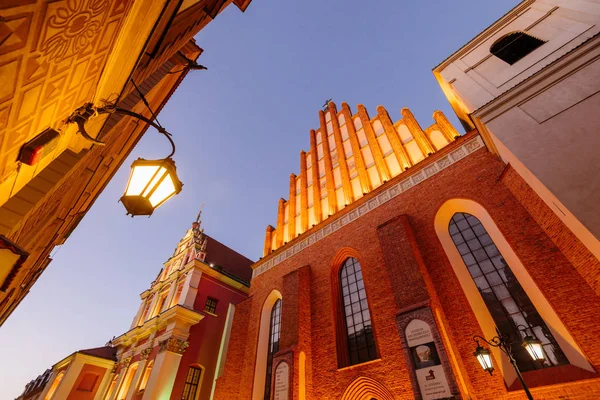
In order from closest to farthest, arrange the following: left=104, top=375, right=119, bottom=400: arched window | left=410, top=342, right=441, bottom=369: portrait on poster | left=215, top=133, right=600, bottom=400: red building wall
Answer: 1. left=215, top=133, right=600, bottom=400: red building wall
2. left=410, top=342, right=441, bottom=369: portrait on poster
3. left=104, top=375, right=119, bottom=400: arched window

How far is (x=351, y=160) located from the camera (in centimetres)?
1568

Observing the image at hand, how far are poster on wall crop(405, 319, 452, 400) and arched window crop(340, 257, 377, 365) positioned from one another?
96.7 inches

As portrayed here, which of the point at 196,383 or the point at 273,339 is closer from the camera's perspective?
the point at 273,339

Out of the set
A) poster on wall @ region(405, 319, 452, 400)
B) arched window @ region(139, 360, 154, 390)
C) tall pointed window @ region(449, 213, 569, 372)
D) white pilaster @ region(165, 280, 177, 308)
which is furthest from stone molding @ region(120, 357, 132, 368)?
tall pointed window @ region(449, 213, 569, 372)

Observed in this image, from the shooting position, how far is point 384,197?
1250 centimetres

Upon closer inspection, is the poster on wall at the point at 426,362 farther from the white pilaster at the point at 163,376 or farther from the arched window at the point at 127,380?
the arched window at the point at 127,380

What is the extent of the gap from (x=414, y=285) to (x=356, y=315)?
10.8ft

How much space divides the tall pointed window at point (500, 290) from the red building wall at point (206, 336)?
15478 mm

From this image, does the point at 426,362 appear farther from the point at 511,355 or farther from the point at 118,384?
the point at 118,384

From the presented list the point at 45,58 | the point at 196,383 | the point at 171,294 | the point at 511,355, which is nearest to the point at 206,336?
the point at 196,383

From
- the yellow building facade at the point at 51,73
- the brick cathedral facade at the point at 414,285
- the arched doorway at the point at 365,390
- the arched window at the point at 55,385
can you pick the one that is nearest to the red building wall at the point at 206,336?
the brick cathedral facade at the point at 414,285

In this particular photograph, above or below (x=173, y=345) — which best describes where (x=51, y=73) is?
below

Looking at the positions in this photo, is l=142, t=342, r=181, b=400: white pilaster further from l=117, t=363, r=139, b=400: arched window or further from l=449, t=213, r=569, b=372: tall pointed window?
Answer: l=449, t=213, r=569, b=372: tall pointed window

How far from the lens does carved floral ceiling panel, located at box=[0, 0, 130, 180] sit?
1642 mm
